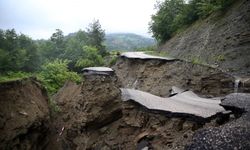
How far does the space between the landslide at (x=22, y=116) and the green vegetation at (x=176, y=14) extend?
48.1 feet

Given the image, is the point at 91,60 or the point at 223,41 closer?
the point at 223,41

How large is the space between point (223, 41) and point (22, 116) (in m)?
12.8

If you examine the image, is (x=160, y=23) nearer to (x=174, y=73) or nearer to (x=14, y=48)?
(x=174, y=73)

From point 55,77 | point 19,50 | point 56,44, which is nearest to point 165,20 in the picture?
point 55,77

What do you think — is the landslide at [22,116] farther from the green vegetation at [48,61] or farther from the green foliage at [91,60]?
the green foliage at [91,60]

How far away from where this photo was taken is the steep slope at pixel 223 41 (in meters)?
14.4

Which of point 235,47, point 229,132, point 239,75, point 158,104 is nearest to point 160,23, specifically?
point 235,47

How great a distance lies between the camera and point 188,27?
77.8 feet

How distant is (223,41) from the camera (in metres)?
16.5

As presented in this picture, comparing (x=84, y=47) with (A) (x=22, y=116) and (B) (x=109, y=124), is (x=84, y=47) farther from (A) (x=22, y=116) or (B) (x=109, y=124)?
(A) (x=22, y=116)

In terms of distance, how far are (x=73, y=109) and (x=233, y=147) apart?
610 centimetres

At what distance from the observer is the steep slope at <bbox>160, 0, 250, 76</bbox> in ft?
47.4

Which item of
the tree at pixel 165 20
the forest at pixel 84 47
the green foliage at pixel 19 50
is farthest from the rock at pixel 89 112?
the green foliage at pixel 19 50

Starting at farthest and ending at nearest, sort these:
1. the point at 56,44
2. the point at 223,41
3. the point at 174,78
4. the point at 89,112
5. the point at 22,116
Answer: the point at 56,44, the point at 223,41, the point at 174,78, the point at 89,112, the point at 22,116
